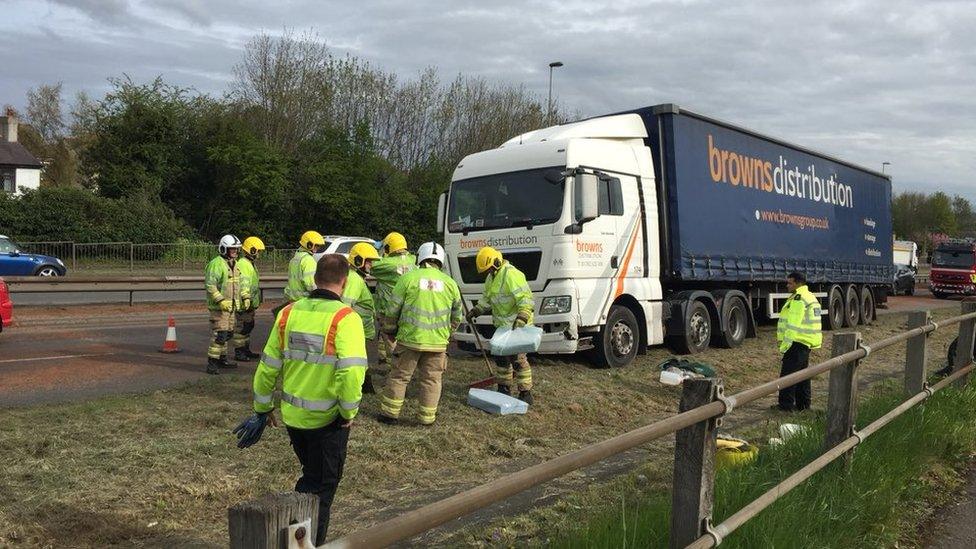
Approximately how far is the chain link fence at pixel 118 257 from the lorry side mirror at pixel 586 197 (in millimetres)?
20800

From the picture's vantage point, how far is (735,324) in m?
13.7

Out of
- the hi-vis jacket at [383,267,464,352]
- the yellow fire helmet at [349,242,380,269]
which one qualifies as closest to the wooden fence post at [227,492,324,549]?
the hi-vis jacket at [383,267,464,352]

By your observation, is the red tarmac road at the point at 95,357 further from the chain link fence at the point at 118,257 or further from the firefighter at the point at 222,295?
the chain link fence at the point at 118,257

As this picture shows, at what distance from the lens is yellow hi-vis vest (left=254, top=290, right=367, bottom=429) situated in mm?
4160

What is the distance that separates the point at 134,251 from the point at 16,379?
65.8 feet

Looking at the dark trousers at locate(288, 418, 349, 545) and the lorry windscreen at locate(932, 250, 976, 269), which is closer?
the dark trousers at locate(288, 418, 349, 545)

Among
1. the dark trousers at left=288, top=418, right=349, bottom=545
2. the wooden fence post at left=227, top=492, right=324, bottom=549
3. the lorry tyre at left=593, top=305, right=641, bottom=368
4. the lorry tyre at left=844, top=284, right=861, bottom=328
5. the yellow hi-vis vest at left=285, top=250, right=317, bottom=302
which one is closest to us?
the wooden fence post at left=227, top=492, right=324, bottom=549

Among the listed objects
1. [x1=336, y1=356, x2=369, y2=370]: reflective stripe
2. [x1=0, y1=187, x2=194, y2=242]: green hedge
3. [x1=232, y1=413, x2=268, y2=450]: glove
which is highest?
[x1=0, y1=187, x2=194, y2=242]: green hedge

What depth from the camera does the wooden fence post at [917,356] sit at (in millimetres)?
6977

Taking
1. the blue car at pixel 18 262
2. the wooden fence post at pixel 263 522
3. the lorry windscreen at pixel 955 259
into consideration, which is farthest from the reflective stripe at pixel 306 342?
the lorry windscreen at pixel 955 259

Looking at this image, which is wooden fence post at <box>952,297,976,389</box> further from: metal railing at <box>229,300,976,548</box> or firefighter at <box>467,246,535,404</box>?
firefighter at <box>467,246,535,404</box>

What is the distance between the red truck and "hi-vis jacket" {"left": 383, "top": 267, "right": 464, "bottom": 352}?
34.1 m

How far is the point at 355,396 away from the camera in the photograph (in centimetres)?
414

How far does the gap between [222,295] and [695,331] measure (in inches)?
278
